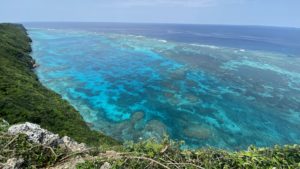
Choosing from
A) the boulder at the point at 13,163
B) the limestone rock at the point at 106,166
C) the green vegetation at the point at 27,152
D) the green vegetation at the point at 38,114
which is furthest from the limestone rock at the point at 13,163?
the green vegetation at the point at 38,114

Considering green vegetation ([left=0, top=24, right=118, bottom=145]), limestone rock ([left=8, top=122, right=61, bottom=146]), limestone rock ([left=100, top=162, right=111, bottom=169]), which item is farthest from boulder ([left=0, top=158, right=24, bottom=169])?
green vegetation ([left=0, top=24, right=118, bottom=145])

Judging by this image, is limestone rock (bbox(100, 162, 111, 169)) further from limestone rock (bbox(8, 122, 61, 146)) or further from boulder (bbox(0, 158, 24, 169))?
boulder (bbox(0, 158, 24, 169))

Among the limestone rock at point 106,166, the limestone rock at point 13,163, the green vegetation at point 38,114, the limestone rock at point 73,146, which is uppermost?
the limestone rock at point 13,163

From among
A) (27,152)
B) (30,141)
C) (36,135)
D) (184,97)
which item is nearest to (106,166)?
(27,152)

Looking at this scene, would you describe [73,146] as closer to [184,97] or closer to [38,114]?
[38,114]

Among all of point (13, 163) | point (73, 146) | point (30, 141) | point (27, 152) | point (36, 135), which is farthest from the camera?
point (73, 146)

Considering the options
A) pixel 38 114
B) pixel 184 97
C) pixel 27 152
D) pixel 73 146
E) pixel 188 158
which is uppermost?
pixel 27 152

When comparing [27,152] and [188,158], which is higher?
[27,152]

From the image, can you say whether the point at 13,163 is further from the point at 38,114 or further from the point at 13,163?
the point at 38,114

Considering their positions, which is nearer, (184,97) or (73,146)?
(73,146)

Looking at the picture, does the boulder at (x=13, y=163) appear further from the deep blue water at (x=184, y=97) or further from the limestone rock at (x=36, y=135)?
the deep blue water at (x=184, y=97)

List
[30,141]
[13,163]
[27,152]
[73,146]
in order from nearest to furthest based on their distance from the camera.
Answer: [13,163], [27,152], [30,141], [73,146]

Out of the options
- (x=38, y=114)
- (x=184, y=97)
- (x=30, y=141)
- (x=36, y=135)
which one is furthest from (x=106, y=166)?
(x=184, y=97)
